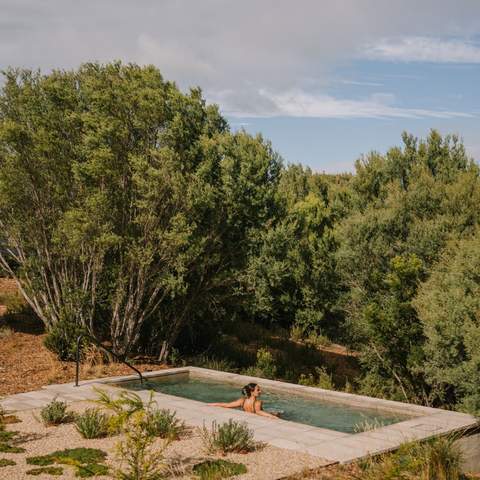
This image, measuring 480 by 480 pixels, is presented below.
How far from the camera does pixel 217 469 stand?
8.90 metres

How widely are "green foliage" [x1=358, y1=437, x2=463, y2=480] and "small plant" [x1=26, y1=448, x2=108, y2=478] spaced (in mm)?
3759

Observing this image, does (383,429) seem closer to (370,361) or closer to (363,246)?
(370,361)

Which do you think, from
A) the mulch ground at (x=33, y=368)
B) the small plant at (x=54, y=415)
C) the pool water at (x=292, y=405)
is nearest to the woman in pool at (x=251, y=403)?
the pool water at (x=292, y=405)

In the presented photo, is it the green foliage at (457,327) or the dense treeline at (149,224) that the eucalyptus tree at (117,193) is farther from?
the green foliage at (457,327)

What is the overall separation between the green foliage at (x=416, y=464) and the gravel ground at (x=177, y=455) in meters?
0.93

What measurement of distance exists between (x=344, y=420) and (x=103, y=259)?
9.30 meters

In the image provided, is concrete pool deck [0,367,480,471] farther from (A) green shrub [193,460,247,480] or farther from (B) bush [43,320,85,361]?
(B) bush [43,320,85,361]

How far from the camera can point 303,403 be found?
1543 centimetres

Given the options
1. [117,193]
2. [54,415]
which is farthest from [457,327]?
[117,193]

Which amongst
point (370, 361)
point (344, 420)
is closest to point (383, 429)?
point (344, 420)

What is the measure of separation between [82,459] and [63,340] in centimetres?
960

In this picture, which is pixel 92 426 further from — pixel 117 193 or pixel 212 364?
pixel 117 193

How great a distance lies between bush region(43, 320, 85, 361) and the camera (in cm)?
1850

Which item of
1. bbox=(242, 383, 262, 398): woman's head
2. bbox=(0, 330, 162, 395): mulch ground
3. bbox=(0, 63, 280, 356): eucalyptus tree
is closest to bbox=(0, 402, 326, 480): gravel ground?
bbox=(242, 383, 262, 398): woman's head
